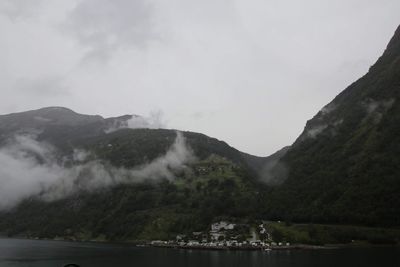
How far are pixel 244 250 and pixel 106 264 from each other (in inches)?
3154

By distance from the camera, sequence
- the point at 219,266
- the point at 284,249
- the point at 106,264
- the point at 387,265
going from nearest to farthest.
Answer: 1. the point at 387,265
2. the point at 219,266
3. the point at 106,264
4. the point at 284,249

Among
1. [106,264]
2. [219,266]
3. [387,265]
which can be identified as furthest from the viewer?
[106,264]

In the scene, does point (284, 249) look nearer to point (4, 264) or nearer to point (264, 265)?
point (264, 265)

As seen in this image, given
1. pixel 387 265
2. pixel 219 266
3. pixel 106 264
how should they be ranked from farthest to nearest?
pixel 106 264 < pixel 219 266 < pixel 387 265

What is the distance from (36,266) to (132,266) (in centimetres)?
3167

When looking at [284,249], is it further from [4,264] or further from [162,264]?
[4,264]

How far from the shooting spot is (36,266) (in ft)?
449

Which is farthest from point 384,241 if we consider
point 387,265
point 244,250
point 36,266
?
point 36,266

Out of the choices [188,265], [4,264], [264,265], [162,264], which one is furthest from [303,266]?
[4,264]

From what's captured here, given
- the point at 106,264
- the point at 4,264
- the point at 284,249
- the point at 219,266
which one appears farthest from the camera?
the point at 284,249

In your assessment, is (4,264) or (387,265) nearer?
(387,265)

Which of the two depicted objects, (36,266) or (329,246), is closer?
(36,266)

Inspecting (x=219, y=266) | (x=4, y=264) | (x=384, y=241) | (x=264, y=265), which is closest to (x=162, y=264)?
(x=219, y=266)

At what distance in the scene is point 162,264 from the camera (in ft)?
433
